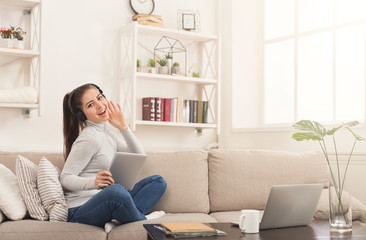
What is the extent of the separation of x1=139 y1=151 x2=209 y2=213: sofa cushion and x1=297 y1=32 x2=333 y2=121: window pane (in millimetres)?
1233

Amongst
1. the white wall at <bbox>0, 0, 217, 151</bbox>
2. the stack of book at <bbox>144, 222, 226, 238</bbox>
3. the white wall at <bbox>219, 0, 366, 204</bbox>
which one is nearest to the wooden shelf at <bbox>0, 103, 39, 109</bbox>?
the white wall at <bbox>0, 0, 217, 151</bbox>

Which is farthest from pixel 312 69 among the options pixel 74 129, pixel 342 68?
pixel 74 129

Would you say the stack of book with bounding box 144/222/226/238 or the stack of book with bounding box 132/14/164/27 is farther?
the stack of book with bounding box 132/14/164/27

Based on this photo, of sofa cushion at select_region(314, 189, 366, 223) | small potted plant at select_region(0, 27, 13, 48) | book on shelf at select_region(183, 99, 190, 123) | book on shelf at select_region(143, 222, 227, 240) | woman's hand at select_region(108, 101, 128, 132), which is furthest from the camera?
book on shelf at select_region(183, 99, 190, 123)

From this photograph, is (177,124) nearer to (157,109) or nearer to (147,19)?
(157,109)

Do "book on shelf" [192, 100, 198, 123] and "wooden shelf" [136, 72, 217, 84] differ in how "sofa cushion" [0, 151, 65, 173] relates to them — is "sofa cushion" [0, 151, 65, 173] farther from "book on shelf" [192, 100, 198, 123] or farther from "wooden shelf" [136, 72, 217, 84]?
"book on shelf" [192, 100, 198, 123]

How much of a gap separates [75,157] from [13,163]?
424 mm

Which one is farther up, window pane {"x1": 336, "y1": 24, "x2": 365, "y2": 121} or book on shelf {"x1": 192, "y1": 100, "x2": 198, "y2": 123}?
window pane {"x1": 336, "y1": 24, "x2": 365, "y2": 121}

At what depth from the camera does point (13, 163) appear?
279cm

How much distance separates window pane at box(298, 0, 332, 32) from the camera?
3.80m

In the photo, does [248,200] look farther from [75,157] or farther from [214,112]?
[214,112]

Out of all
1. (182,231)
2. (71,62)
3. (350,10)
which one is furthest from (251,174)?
(71,62)

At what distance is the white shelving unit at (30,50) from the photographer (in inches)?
134

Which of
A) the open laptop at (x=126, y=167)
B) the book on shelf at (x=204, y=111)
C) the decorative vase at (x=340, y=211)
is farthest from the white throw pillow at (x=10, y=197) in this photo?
the book on shelf at (x=204, y=111)
